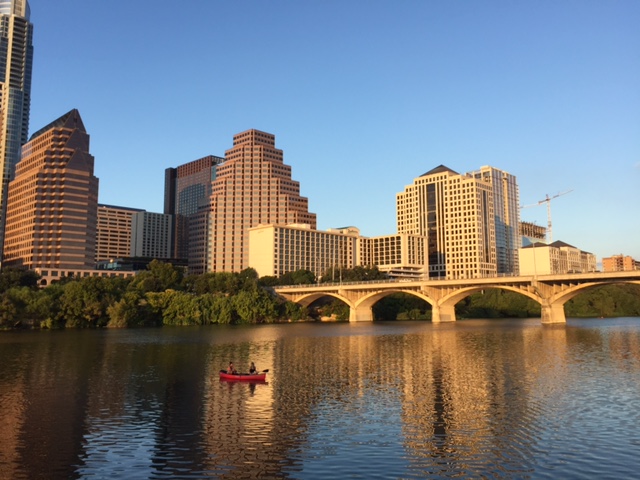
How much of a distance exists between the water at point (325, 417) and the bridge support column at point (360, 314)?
88.4m

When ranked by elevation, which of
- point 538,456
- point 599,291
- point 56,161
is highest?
point 56,161

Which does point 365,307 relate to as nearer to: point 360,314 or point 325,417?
point 360,314

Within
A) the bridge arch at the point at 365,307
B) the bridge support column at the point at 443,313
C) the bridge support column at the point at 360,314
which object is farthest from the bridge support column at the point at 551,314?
the bridge support column at the point at 360,314

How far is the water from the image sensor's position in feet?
67.3

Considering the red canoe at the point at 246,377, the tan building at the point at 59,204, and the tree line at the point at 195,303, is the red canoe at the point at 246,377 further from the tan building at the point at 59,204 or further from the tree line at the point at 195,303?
the tan building at the point at 59,204

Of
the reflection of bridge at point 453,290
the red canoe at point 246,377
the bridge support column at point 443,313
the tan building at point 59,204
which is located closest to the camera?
the red canoe at point 246,377

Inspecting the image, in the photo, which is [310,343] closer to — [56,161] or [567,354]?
[567,354]

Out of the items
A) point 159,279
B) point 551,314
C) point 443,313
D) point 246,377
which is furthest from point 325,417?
point 159,279

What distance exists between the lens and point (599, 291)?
164 meters

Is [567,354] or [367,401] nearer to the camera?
[367,401]

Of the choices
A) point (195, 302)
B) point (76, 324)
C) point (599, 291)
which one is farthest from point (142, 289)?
point (599, 291)

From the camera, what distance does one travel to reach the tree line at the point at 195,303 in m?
109

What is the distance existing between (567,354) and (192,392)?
3975 cm

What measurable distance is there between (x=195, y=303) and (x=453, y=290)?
59903 mm
